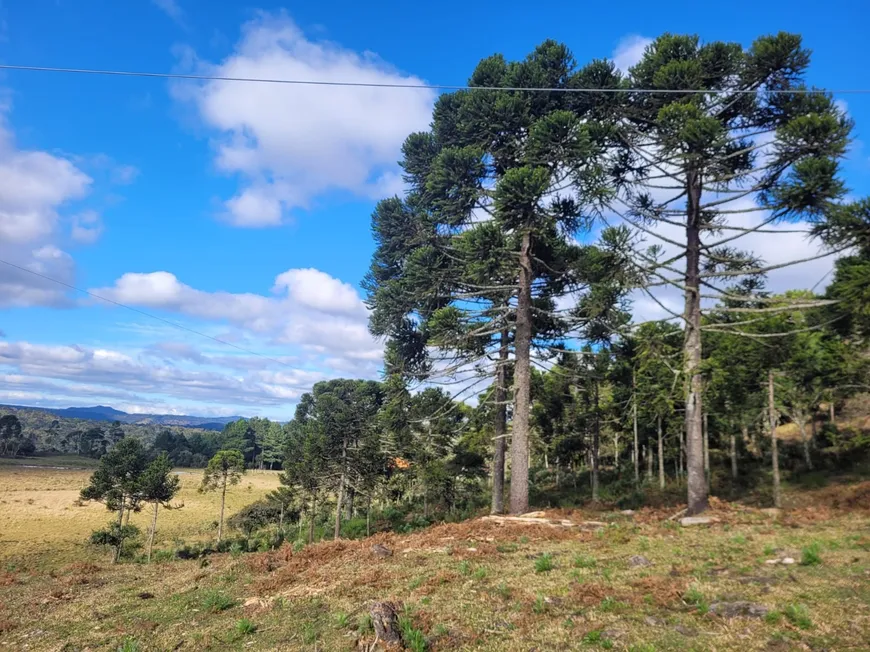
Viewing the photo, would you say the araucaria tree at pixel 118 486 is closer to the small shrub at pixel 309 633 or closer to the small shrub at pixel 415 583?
the small shrub at pixel 415 583

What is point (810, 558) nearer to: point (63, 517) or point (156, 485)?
point (156, 485)

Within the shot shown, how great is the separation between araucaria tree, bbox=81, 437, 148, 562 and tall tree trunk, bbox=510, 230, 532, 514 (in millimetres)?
30572

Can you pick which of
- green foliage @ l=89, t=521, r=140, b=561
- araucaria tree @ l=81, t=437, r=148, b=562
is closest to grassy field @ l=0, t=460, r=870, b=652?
green foliage @ l=89, t=521, r=140, b=561

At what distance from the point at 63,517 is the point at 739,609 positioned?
66.4 meters

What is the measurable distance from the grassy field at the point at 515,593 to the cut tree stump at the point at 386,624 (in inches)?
6.6

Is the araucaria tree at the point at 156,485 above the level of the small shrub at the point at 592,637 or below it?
below

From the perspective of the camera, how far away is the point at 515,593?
7430 mm

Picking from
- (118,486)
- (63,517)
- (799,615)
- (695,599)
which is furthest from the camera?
(63,517)

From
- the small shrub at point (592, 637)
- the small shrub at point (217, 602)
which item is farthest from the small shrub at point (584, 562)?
the small shrub at point (217, 602)

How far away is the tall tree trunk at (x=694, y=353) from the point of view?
14.5 metres

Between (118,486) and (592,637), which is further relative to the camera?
(118,486)

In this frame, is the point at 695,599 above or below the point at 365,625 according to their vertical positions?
above

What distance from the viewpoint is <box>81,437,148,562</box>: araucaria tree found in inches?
1356

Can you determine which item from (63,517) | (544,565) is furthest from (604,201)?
(63,517)
